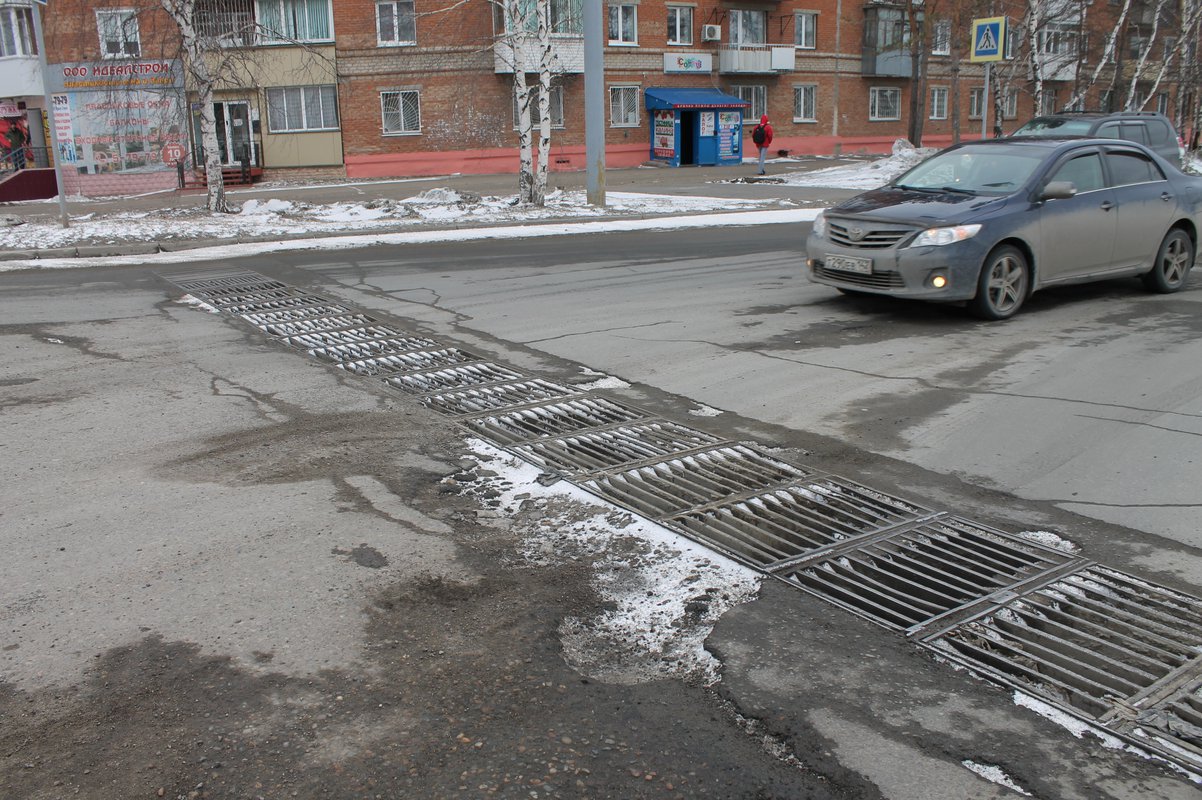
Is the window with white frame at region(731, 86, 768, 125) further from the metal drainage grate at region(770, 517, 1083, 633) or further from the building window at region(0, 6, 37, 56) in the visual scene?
the metal drainage grate at region(770, 517, 1083, 633)

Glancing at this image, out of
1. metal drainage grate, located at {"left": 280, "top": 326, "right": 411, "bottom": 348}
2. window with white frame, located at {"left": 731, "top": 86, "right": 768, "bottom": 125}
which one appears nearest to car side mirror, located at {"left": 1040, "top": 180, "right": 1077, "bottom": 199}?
metal drainage grate, located at {"left": 280, "top": 326, "right": 411, "bottom": 348}

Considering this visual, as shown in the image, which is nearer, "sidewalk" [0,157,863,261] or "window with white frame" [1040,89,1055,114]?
"sidewalk" [0,157,863,261]

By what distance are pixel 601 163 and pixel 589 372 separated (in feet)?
43.9

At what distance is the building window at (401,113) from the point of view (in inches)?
1462

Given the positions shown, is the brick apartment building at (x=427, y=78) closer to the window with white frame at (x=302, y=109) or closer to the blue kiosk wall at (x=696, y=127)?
the window with white frame at (x=302, y=109)

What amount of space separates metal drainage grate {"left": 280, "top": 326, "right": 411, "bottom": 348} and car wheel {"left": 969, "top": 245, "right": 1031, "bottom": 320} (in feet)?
16.7

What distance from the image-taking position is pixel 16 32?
36.6 meters

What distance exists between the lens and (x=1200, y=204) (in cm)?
1091

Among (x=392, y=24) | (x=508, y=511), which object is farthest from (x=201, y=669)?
(x=392, y=24)

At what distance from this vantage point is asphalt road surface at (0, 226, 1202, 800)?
2979 mm

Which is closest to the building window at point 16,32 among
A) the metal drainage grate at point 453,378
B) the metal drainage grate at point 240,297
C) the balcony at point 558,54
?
the balcony at point 558,54

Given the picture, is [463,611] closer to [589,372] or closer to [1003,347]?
[589,372]

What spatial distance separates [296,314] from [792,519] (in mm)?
7018

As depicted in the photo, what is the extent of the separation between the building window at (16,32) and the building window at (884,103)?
115 feet
